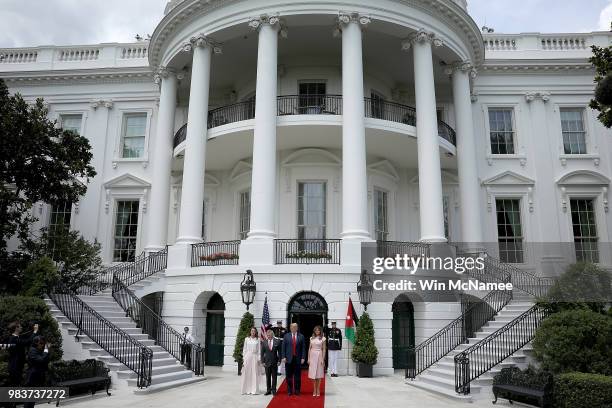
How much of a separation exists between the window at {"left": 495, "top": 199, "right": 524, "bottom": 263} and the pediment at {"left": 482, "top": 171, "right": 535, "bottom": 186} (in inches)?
32.0

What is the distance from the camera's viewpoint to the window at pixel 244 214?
69.8ft

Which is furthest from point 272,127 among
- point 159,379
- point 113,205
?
point 113,205

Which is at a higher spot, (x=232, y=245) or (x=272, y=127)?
(x=272, y=127)

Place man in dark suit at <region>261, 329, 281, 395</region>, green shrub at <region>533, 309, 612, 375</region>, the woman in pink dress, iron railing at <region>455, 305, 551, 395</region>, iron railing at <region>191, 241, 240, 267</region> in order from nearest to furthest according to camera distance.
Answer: green shrub at <region>533, 309, 612, 375</region> → the woman in pink dress → man in dark suit at <region>261, 329, 281, 395</region> → iron railing at <region>455, 305, 551, 395</region> → iron railing at <region>191, 241, 240, 267</region>

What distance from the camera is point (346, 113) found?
17.1m

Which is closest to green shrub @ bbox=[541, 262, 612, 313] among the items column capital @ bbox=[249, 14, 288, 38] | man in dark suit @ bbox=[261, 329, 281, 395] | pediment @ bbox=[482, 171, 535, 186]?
man in dark suit @ bbox=[261, 329, 281, 395]

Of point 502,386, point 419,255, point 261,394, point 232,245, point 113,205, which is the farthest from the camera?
point 113,205

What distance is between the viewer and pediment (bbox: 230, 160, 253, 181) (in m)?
21.2

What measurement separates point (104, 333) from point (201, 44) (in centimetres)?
1091

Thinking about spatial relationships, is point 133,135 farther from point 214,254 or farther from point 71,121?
point 214,254

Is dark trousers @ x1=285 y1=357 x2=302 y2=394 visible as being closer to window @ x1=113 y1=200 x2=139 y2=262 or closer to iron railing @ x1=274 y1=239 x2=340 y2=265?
iron railing @ x1=274 y1=239 x2=340 y2=265

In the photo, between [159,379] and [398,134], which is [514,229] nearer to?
[398,134]

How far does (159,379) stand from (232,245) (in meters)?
6.22

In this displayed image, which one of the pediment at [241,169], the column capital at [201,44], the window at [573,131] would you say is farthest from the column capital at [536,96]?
the column capital at [201,44]
